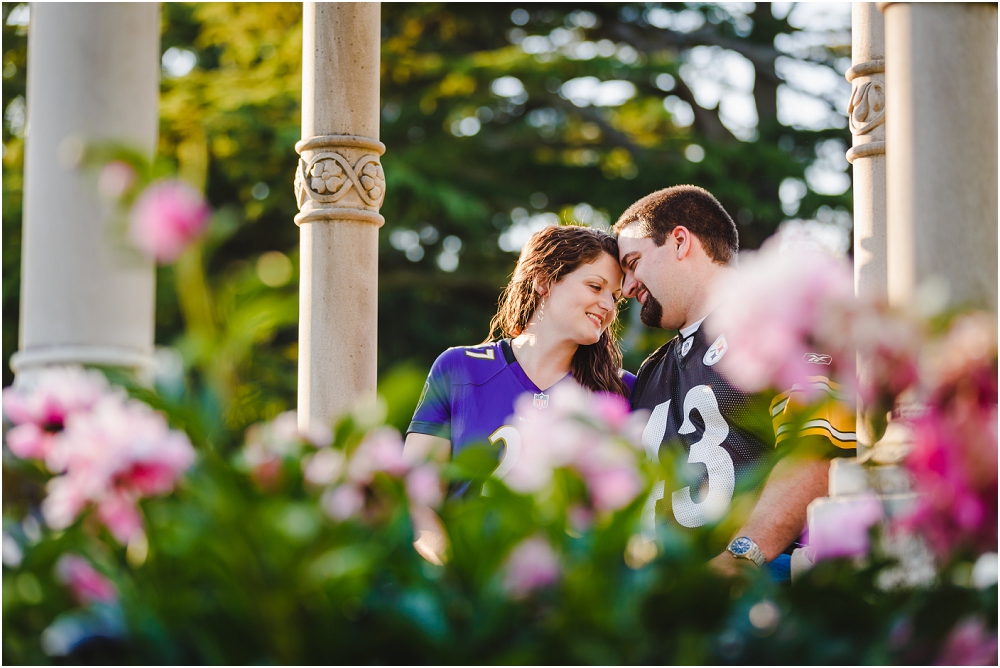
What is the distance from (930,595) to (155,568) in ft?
4.81

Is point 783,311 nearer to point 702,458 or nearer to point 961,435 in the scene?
point 961,435

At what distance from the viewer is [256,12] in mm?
15922

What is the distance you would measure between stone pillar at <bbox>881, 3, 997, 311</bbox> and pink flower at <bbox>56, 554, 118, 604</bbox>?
1.80 m

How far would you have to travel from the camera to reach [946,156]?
2.46 meters

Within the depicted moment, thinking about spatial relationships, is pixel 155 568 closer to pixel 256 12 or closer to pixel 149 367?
pixel 149 367

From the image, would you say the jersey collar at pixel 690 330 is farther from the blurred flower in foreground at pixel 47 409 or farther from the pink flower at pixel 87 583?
the pink flower at pixel 87 583

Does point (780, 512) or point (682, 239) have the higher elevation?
point (682, 239)

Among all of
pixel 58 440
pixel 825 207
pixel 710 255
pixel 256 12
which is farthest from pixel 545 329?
pixel 256 12

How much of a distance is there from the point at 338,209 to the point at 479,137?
11036mm

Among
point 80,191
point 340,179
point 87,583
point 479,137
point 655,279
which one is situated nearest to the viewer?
point 87,583

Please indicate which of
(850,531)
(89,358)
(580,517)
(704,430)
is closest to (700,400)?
(704,430)

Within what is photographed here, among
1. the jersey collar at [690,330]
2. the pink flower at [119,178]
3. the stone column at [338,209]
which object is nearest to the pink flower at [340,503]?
the pink flower at [119,178]

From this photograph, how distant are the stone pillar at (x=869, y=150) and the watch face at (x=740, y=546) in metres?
1.27

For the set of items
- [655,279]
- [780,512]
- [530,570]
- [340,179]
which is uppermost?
[340,179]
